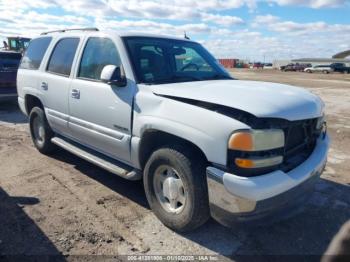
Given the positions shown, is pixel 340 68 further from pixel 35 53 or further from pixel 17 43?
pixel 35 53

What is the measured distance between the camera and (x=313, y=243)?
125 inches

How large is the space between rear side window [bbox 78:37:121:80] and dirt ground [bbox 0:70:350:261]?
1522 millimetres

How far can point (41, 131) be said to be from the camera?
18.9 ft

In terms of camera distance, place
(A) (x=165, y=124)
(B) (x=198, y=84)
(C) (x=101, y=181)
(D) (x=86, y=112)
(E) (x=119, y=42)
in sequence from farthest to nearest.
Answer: (C) (x=101, y=181), (D) (x=86, y=112), (E) (x=119, y=42), (B) (x=198, y=84), (A) (x=165, y=124)

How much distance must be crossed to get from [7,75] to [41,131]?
17.7ft

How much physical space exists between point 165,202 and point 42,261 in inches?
50.8

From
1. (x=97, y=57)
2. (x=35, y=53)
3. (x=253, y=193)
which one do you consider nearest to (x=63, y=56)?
(x=97, y=57)

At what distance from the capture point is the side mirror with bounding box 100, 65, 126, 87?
11.6 ft

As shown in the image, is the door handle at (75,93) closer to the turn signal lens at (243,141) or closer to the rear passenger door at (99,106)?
the rear passenger door at (99,106)

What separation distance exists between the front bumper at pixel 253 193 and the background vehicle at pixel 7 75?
920 cm

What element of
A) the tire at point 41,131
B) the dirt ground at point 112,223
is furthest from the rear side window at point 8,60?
the dirt ground at point 112,223

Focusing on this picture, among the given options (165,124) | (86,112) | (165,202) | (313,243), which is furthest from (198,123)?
(86,112)

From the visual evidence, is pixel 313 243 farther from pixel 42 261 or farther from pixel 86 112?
pixel 86 112

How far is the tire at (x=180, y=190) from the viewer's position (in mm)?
2990
